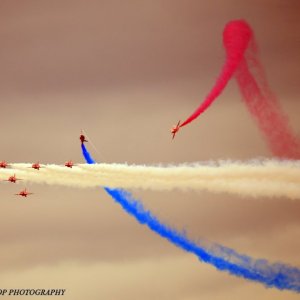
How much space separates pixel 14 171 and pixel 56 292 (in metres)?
17.7

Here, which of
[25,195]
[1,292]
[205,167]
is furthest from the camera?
[1,292]

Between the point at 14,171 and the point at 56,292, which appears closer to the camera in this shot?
the point at 14,171

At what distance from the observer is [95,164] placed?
336 ft

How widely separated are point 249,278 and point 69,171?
1807 cm

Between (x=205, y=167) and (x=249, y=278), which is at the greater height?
(x=205, y=167)

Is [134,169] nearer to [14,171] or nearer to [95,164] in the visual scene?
[95,164]

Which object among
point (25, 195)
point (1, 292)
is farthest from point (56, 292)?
point (25, 195)

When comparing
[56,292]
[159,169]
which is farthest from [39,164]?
[56,292]

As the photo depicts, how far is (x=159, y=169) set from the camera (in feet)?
332

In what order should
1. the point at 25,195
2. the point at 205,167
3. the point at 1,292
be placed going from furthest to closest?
the point at 1,292 → the point at 25,195 → the point at 205,167

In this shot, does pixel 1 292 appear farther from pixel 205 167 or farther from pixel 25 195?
pixel 205 167

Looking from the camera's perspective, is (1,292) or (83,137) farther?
(1,292)

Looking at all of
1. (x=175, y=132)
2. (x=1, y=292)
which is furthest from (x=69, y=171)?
(x=1, y=292)

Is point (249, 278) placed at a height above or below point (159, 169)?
below
